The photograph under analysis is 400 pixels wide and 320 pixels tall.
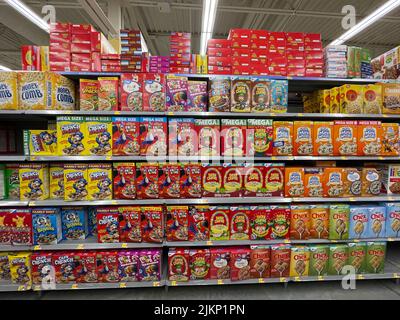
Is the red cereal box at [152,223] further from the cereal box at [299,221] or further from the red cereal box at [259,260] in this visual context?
the cereal box at [299,221]

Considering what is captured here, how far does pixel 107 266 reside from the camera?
7.45 feet

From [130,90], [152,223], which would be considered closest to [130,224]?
[152,223]

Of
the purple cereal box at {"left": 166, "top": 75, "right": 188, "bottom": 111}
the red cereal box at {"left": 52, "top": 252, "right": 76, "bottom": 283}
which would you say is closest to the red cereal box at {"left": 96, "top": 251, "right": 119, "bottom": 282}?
the red cereal box at {"left": 52, "top": 252, "right": 76, "bottom": 283}

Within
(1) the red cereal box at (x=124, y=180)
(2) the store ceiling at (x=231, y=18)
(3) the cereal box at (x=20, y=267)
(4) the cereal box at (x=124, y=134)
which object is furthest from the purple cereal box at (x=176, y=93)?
(2) the store ceiling at (x=231, y=18)

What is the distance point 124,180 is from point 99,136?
511 mm

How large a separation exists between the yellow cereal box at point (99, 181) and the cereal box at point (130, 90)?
645 millimetres

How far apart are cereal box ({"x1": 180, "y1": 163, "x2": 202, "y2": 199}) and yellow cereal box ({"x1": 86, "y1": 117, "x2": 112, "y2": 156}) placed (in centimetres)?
78

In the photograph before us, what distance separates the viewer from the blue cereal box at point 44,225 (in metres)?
2.23

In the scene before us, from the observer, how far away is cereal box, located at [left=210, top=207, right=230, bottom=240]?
7.68 ft

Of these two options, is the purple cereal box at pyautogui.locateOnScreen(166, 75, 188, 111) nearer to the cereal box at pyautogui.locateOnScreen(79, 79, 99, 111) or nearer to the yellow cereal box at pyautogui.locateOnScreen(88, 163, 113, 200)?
the cereal box at pyautogui.locateOnScreen(79, 79, 99, 111)

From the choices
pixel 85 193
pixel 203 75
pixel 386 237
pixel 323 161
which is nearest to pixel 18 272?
pixel 85 193

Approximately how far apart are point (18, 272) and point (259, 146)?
2770 millimetres

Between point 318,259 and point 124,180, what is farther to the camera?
point 318,259

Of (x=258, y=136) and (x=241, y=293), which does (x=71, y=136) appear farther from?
(x=241, y=293)
